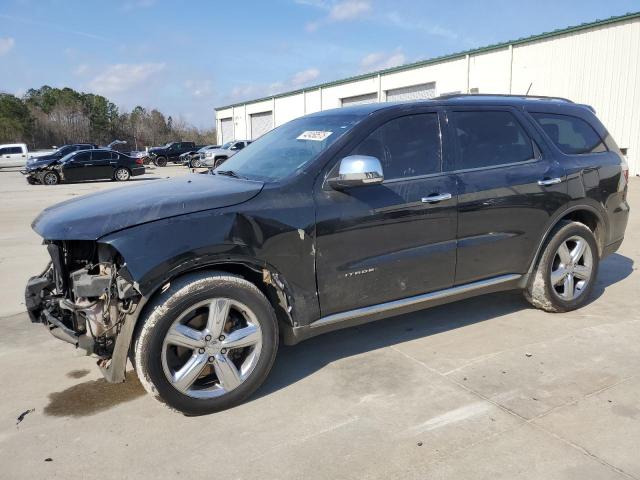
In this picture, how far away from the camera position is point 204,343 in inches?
122

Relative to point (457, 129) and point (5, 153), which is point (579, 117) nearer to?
point (457, 129)

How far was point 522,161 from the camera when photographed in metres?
4.38

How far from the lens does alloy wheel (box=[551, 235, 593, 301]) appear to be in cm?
470

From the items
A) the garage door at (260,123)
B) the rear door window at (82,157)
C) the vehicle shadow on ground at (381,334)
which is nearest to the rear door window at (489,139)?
the vehicle shadow on ground at (381,334)

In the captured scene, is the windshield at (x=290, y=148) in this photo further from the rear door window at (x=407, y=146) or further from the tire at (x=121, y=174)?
the tire at (x=121, y=174)

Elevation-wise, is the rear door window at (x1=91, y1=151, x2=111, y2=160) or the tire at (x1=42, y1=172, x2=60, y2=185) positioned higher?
the rear door window at (x1=91, y1=151, x2=111, y2=160)

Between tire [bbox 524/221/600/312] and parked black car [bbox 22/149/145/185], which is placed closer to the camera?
tire [bbox 524/221/600/312]

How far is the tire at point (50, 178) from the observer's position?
22500 mm

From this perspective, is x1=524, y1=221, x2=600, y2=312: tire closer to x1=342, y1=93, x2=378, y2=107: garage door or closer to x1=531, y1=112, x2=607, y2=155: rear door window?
x1=531, y1=112, x2=607, y2=155: rear door window

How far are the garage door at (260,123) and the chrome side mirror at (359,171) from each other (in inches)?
1654

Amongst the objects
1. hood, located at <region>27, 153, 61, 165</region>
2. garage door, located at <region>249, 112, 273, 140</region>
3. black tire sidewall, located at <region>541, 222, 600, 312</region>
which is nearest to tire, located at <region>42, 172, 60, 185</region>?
hood, located at <region>27, 153, 61, 165</region>

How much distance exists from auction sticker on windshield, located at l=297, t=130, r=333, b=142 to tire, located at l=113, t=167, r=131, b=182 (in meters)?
22.6

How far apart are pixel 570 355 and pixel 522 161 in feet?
5.21

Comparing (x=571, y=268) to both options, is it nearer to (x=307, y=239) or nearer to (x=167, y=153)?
(x=307, y=239)
